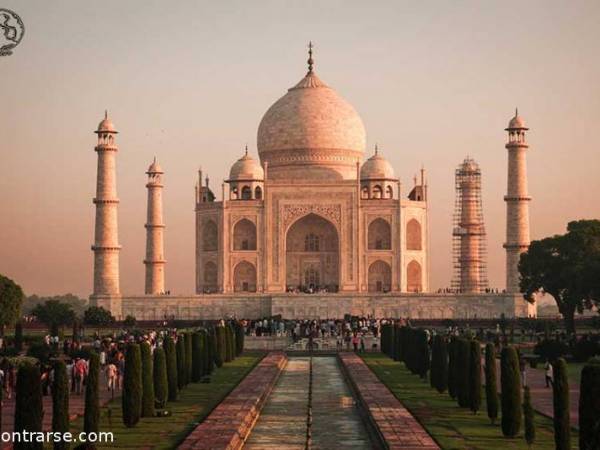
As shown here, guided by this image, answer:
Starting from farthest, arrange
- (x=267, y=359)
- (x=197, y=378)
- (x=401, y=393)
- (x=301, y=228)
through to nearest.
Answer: (x=301, y=228), (x=267, y=359), (x=197, y=378), (x=401, y=393)

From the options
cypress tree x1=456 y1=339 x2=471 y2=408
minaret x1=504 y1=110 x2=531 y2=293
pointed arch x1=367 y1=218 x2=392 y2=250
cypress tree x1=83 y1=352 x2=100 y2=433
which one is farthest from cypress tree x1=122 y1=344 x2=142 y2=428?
pointed arch x1=367 y1=218 x2=392 y2=250

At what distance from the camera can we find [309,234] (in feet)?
166

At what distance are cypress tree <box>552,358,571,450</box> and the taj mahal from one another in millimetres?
31451

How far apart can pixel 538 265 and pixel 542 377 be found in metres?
16.7

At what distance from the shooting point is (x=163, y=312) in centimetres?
4544

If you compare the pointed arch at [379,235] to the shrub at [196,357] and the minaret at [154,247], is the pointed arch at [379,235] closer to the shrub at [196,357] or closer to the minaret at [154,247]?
the minaret at [154,247]

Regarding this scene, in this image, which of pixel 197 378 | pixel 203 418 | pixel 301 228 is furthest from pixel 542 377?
pixel 301 228

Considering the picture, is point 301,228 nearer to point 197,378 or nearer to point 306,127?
point 306,127

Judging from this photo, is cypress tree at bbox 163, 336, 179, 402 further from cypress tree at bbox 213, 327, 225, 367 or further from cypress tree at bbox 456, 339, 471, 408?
cypress tree at bbox 213, 327, 225, 367

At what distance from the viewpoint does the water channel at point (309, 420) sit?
15469 millimetres

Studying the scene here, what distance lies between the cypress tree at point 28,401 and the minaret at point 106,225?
33.4m

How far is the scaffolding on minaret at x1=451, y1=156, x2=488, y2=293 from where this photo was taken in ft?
181

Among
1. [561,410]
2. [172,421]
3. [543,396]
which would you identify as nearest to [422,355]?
[543,396]

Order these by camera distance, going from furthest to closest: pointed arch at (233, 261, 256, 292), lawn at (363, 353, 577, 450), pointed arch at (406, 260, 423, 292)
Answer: pointed arch at (406, 260, 423, 292) → pointed arch at (233, 261, 256, 292) → lawn at (363, 353, 577, 450)
